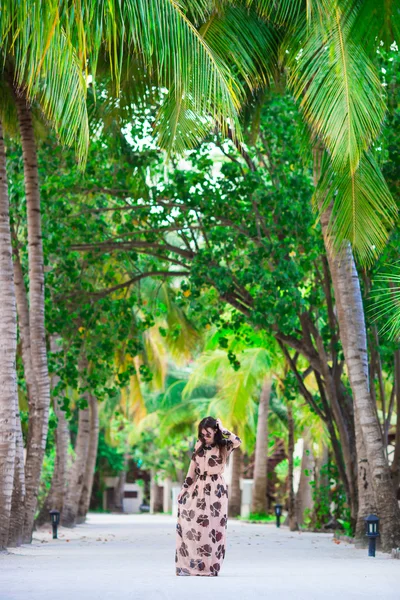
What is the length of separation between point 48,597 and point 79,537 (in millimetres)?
12603

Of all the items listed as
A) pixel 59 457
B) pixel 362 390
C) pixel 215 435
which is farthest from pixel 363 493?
pixel 59 457

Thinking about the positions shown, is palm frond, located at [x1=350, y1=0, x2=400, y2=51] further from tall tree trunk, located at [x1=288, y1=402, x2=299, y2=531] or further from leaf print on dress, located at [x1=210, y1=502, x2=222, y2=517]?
tall tree trunk, located at [x1=288, y1=402, x2=299, y2=531]

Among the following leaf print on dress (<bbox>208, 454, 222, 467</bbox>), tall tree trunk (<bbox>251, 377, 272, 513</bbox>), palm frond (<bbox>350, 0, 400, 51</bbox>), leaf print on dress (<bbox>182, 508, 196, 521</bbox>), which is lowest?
leaf print on dress (<bbox>182, 508, 196, 521</bbox>)

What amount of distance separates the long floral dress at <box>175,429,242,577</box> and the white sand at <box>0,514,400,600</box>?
245 mm

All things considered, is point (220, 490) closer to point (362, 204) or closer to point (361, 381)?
point (362, 204)

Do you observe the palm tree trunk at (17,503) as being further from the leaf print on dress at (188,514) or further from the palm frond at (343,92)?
the palm frond at (343,92)

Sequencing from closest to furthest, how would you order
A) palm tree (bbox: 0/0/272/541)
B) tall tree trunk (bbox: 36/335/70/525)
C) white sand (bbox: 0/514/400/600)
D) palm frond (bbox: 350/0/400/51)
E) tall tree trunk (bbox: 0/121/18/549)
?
white sand (bbox: 0/514/400/600), palm tree (bbox: 0/0/272/541), palm frond (bbox: 350/0/400/51), tall tree trunk (bbox: 0/121/18/549), tall tree trunk (bbox: 36/335/70/525)

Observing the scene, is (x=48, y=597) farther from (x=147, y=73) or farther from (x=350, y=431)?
(x=350, y=431)

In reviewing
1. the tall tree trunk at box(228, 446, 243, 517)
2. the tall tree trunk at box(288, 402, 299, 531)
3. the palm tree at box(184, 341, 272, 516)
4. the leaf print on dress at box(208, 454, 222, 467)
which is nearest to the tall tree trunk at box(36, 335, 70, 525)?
the tall tree trunk at box(288, 402, 299, 531)

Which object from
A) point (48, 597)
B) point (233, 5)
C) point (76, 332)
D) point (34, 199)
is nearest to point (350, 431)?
point (76, 332)

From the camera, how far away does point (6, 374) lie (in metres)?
13.0

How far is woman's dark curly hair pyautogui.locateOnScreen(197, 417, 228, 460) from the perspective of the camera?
9875mm

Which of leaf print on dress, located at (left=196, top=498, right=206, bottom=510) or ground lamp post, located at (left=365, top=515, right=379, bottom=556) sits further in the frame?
ground lamp post, located at (left=365, top=515, right=379, bottom=556)

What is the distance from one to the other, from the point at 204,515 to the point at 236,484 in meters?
26.5
